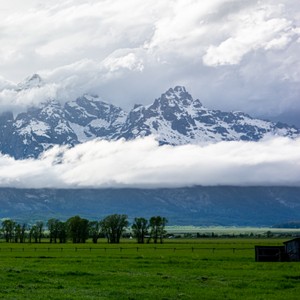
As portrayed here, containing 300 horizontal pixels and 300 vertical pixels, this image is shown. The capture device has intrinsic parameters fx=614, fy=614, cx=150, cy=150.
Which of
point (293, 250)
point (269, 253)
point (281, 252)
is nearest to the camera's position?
point (269, 253)

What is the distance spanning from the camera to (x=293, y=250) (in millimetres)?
84812

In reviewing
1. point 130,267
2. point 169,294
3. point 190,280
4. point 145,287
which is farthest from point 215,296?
point 130,267

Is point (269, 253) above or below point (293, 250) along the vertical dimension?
below

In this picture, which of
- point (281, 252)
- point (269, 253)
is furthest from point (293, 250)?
point (269, 253)

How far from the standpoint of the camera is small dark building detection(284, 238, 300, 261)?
83.9 metres

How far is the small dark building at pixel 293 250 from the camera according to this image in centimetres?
8393

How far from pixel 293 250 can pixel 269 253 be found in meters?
3.49

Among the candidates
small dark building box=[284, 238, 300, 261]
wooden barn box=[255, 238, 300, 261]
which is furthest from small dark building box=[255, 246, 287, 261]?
small dark building box=[284, 238, 300, 261]

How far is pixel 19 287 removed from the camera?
148 feet

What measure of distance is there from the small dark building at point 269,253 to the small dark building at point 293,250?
805mm

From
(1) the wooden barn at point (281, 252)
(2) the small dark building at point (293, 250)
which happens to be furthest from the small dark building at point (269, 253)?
(2) the small dark building at point (293, 250)

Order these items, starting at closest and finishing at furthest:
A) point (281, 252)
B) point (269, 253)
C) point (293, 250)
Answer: point (269, 253) < point (293, 250) < point (281, 252)

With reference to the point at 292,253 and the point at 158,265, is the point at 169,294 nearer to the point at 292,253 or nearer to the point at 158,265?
the point at 158,265

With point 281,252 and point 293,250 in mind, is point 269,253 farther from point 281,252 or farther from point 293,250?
point 293,250
